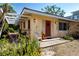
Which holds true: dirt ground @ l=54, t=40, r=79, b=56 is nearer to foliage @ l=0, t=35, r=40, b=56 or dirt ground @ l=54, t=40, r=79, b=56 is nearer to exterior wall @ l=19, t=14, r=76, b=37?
exterior wall @ l=19, t=14, r=76, b=37

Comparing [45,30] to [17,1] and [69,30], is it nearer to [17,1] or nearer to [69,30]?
[69,30]

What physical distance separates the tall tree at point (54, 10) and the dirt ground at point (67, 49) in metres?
0.58

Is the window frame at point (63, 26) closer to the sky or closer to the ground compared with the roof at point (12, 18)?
closer to the ground

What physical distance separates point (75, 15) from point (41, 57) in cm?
Result: 100

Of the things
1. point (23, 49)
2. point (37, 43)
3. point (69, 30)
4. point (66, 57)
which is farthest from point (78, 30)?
point (23, 49)

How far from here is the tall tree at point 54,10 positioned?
13.6 ft

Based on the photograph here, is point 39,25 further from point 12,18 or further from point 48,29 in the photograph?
point 12,18

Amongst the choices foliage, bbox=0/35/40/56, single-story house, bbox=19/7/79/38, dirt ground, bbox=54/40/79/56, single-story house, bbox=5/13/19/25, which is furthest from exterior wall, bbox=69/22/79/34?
single-story house, bbox=5/13/19/25

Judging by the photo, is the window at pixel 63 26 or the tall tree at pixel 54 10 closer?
the tall tree at pixel 54 10

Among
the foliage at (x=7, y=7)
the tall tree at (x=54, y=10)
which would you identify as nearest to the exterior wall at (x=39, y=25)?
the tall tree at (x=54, y=10)

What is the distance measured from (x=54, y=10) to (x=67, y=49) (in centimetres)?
76

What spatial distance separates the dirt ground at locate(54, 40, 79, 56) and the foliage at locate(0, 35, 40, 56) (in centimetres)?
37

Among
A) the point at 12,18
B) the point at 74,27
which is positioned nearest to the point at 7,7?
the point at 12,18

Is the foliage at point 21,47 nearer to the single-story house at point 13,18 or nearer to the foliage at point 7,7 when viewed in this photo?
the single-story house at point 13,18
